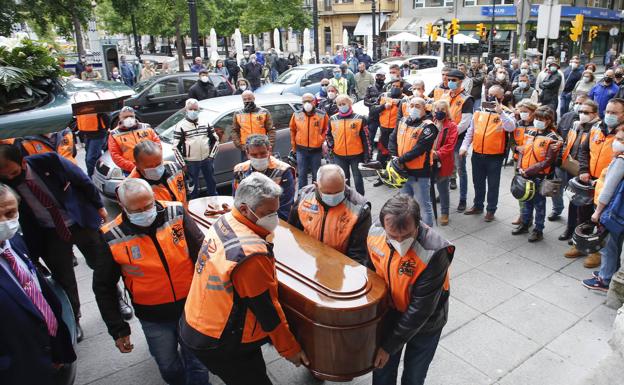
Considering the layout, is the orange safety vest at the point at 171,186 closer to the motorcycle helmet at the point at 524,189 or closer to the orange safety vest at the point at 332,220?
the orange safety vest at the point at 332,220

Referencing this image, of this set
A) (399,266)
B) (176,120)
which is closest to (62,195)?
→ (399,266)

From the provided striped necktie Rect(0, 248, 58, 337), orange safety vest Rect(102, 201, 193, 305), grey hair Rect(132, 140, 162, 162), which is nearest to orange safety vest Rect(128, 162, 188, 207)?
grey hair Rect(132, 140, 162, 162)

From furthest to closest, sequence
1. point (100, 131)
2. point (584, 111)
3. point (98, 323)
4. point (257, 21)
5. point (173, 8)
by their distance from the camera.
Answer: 1. point (257, 21)
2. point (173, 8)
3. point (100, 131)
4. point (584, 111)
5. point (98, 323)

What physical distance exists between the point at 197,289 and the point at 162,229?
2.02ft

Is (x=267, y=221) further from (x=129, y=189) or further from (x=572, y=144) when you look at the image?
(x=572, y=144)

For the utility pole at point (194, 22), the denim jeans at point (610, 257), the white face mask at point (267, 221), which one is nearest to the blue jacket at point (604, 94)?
the denim jeans at point (610, 257)

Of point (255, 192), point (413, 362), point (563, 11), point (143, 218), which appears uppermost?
point (563, 11)

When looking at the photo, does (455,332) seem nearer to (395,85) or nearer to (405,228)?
(405,228)

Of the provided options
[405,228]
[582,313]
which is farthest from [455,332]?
[405,228]

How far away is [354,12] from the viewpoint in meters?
47.0

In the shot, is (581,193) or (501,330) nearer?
(501,330)

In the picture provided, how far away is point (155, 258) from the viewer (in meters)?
3.21

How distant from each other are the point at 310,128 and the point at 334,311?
5.29m

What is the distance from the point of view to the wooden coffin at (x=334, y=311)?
2.71 meters
